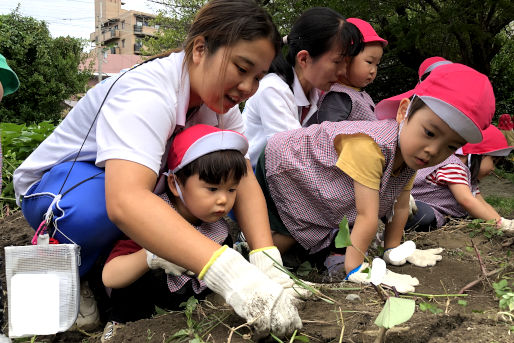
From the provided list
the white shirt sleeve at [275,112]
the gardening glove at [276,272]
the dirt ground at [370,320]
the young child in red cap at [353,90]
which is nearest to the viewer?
the dirt ground at [370,320]

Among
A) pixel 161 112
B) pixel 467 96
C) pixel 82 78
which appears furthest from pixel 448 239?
pixel 82 78

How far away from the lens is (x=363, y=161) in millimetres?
1899

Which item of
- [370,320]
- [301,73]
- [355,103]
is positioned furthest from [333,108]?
[370,320]

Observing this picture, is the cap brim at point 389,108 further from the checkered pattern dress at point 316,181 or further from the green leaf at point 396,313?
the green leaf at point 396,313

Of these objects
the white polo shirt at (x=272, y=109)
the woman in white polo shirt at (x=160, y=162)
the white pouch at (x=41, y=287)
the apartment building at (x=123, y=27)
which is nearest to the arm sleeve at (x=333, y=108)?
the white polo shirt at (x=272, y=109)

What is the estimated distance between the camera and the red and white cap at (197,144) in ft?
5.59

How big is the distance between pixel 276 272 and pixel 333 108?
145 centimetres

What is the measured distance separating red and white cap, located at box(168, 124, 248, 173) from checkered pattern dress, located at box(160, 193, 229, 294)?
0.19 metres

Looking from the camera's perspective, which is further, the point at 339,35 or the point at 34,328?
the point at 339,35

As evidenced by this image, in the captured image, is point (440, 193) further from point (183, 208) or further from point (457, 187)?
point (183, 208)

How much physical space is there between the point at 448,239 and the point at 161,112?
1.87 m

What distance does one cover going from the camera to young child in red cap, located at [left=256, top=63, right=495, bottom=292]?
1.75 metres

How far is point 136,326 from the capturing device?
5.00 feet

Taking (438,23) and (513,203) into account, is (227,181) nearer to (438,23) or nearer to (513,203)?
(513,203)
